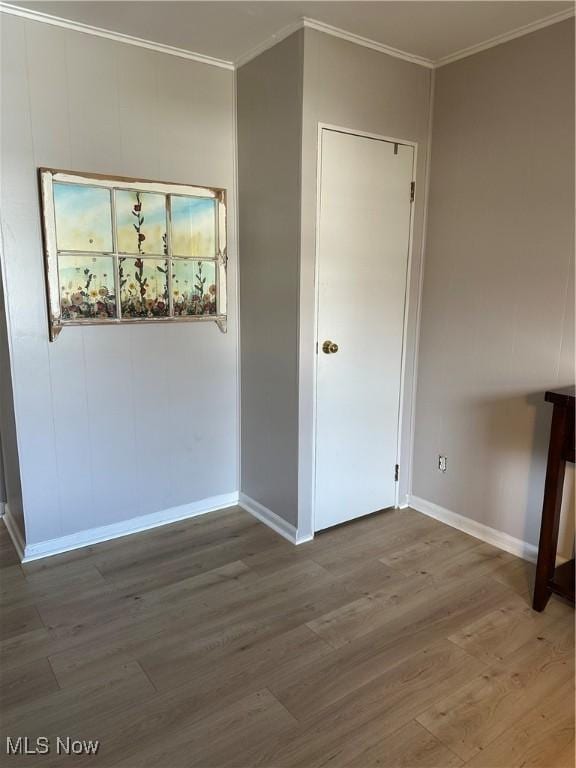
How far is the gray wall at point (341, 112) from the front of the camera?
250cm

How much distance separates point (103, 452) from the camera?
282 cm

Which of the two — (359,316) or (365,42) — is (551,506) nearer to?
(359,316)

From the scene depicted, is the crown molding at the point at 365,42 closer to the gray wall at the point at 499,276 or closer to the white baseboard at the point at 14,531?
the gray wall at the point at 499,276

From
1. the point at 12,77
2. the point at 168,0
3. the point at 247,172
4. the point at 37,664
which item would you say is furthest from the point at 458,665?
the point at 12,77

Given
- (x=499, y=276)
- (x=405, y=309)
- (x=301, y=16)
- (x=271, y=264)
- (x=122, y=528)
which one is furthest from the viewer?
(x=405, y=309)

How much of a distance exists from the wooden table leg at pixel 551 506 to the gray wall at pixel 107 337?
5.69ft

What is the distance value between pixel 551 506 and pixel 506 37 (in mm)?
2096

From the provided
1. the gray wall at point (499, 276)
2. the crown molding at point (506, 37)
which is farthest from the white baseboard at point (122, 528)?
the crown molding at point (506, 37)

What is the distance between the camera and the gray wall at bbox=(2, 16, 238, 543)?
2430 millimetres

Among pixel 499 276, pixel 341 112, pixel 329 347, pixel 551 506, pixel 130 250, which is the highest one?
pixel 341 112

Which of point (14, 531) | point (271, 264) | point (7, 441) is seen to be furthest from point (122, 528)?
point (271, 264)

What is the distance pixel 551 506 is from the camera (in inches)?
86.9

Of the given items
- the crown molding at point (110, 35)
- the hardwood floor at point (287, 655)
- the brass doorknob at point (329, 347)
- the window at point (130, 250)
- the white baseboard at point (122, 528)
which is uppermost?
the crown molding at point (110, 35)

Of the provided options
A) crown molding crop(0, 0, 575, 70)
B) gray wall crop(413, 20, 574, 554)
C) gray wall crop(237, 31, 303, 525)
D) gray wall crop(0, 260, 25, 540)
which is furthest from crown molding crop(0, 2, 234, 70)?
gray wall crop(413, 20, 574, 554)
